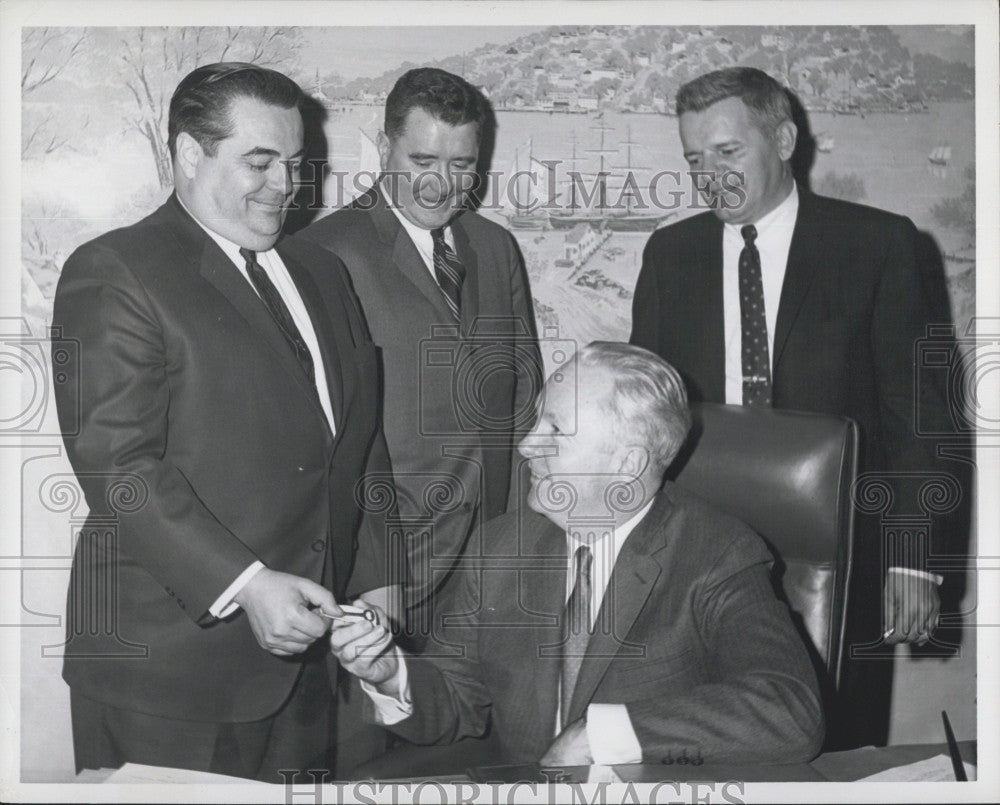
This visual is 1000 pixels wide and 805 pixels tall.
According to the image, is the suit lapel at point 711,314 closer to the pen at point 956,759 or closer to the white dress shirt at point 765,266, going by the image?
the white dress shirt at point 765,266

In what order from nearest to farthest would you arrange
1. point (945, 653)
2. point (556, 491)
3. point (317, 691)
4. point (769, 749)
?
point (769, 749) < point (556, 491) < point (317, 691) < point (945, 653)

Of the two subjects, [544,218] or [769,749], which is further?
[544,218]

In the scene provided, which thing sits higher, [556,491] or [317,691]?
[556,491]

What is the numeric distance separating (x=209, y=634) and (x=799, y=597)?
1.18m

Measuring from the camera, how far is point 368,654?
6.97 ft

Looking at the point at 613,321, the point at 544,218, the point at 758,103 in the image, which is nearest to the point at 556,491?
the point at 613,321

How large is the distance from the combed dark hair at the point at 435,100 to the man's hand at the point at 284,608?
96 centimetres

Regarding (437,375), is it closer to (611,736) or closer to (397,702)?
(397,702)

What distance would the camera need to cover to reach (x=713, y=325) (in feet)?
7.93

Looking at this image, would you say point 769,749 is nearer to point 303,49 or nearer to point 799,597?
point 799,597

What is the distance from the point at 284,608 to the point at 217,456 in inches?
13.0

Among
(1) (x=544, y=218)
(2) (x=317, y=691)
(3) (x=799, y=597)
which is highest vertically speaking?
(1) (x=544, y=218)

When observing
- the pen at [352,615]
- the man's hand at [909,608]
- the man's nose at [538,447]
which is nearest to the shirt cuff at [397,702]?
the pen at [352,615]

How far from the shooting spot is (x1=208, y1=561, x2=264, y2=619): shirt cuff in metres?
2.17
